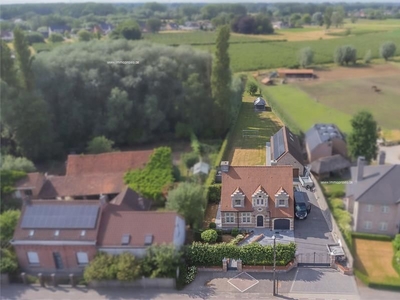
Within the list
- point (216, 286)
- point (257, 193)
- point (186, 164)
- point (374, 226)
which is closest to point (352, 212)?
point (374, 226)

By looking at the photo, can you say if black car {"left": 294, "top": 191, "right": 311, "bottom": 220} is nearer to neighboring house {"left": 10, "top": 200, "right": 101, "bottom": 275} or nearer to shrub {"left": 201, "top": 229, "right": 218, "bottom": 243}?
shrub {"left": 201, "top": 229, "right": 218, "bottom": 243}

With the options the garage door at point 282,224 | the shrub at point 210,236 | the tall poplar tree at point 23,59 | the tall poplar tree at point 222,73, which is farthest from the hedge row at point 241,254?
the tall poplar tree at point 23,59

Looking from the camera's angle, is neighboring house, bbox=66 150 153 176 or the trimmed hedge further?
neighboring house, bbox=66 150 153 176

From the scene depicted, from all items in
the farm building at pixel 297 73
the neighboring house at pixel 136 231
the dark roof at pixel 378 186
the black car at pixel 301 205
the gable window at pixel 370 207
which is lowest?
the neighboring house at pixel 136 231

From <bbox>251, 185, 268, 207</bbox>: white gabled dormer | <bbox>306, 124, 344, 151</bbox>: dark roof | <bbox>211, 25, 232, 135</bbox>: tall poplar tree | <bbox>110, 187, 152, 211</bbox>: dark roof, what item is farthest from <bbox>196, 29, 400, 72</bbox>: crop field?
<bbox>110, 187, 152, 211</bbox>: dark roof

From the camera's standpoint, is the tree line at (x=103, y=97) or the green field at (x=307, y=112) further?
the tree line at (x=103, y=97)

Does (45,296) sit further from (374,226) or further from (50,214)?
(374,226)

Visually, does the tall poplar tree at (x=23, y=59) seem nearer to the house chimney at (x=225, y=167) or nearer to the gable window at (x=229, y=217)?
the house chimney at (x=225, y=167)
